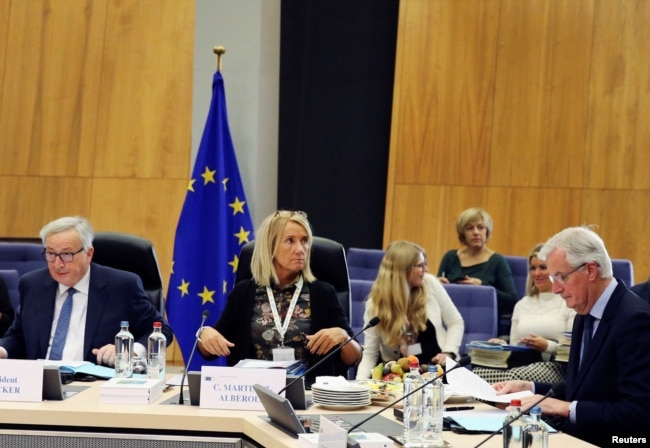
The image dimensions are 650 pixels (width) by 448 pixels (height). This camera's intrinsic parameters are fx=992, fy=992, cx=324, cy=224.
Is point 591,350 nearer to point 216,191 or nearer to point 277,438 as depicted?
point 277,438

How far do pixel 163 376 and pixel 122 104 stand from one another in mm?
4630

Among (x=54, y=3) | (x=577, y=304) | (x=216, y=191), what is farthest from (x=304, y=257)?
(x=54, y=3)

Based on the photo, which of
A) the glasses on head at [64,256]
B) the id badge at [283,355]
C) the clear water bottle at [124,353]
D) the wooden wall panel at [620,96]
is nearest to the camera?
the clear water bottle at [124,353]

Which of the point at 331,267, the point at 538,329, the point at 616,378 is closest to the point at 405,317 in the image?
the point at 538,329

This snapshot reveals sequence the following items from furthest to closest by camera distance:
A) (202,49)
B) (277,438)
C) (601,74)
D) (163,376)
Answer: (601,74) < (202,49) < (163,376) < (277,438)

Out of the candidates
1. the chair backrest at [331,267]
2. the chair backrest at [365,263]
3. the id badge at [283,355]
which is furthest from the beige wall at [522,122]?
the id badge at [283,355]

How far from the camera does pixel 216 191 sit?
6.38m

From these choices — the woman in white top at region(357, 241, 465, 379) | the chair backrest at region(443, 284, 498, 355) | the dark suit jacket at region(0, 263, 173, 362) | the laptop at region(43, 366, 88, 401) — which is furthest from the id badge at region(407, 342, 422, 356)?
the laptop at region(43, 366, 88, 401)

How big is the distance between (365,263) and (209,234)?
1.10 meters

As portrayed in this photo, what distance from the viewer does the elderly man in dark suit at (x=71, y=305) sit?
13.5 feet

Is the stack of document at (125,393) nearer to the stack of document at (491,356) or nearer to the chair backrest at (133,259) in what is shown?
the chair backrest at (133,259)

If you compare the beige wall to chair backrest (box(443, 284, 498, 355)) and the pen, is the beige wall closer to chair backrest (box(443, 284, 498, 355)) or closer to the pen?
chair backrest (box(443, 284, 498, 355))

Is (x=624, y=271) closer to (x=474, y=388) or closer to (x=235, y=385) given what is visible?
(x=474, y=388)

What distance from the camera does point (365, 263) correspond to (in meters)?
6.70
